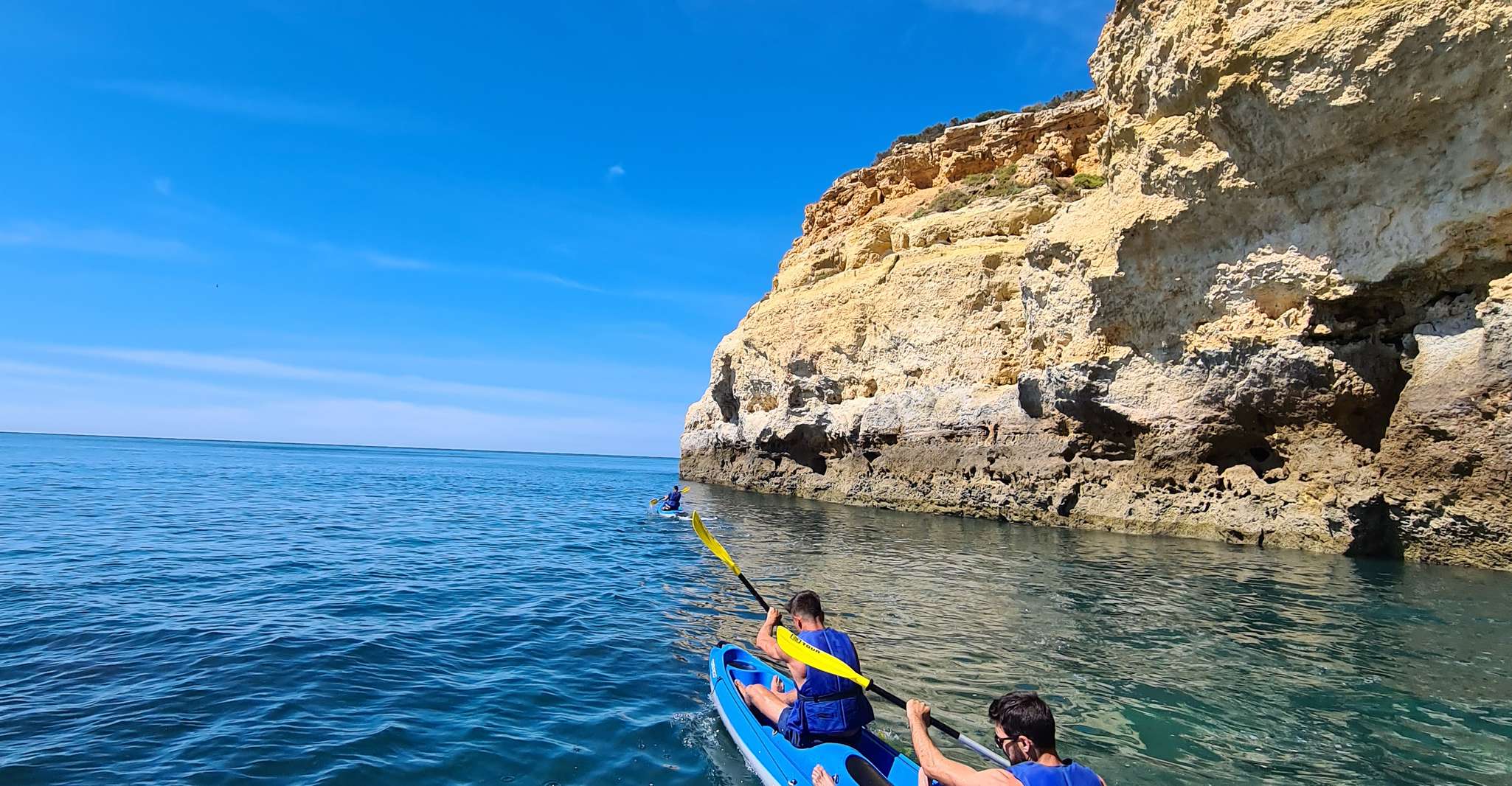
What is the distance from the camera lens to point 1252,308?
16016mm

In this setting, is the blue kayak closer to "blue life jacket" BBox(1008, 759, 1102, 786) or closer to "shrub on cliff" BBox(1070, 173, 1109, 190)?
"blue life jacket" BBox(1008, 759, 1102, 786)

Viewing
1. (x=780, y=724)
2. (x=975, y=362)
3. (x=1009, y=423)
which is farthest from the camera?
(x=975, y=362)

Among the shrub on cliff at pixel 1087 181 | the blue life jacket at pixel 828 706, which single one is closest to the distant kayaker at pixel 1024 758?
the blue life jacket at pixel 828 706

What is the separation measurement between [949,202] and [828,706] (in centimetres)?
2759

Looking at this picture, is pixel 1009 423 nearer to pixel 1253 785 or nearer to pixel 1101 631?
pixel 1101 631

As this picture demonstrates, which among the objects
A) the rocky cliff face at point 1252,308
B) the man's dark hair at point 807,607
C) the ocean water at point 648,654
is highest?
the rocky cliff face at point 1252,308

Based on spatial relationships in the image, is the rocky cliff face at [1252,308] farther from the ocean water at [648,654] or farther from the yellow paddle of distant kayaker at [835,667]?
the yellow paddle of distant kayaker at [835,667]

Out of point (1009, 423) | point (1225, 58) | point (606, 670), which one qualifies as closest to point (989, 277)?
point (1009, 423)

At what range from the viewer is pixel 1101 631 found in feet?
31.0

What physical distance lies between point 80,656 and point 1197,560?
16.7 metres

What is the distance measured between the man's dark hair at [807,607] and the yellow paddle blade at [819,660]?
0.31 m

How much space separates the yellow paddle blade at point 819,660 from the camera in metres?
Answer: 5.43

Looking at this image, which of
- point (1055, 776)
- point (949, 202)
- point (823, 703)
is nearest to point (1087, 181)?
point (949, 202)

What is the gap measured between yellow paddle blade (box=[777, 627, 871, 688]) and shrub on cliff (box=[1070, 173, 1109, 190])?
26424 mm
